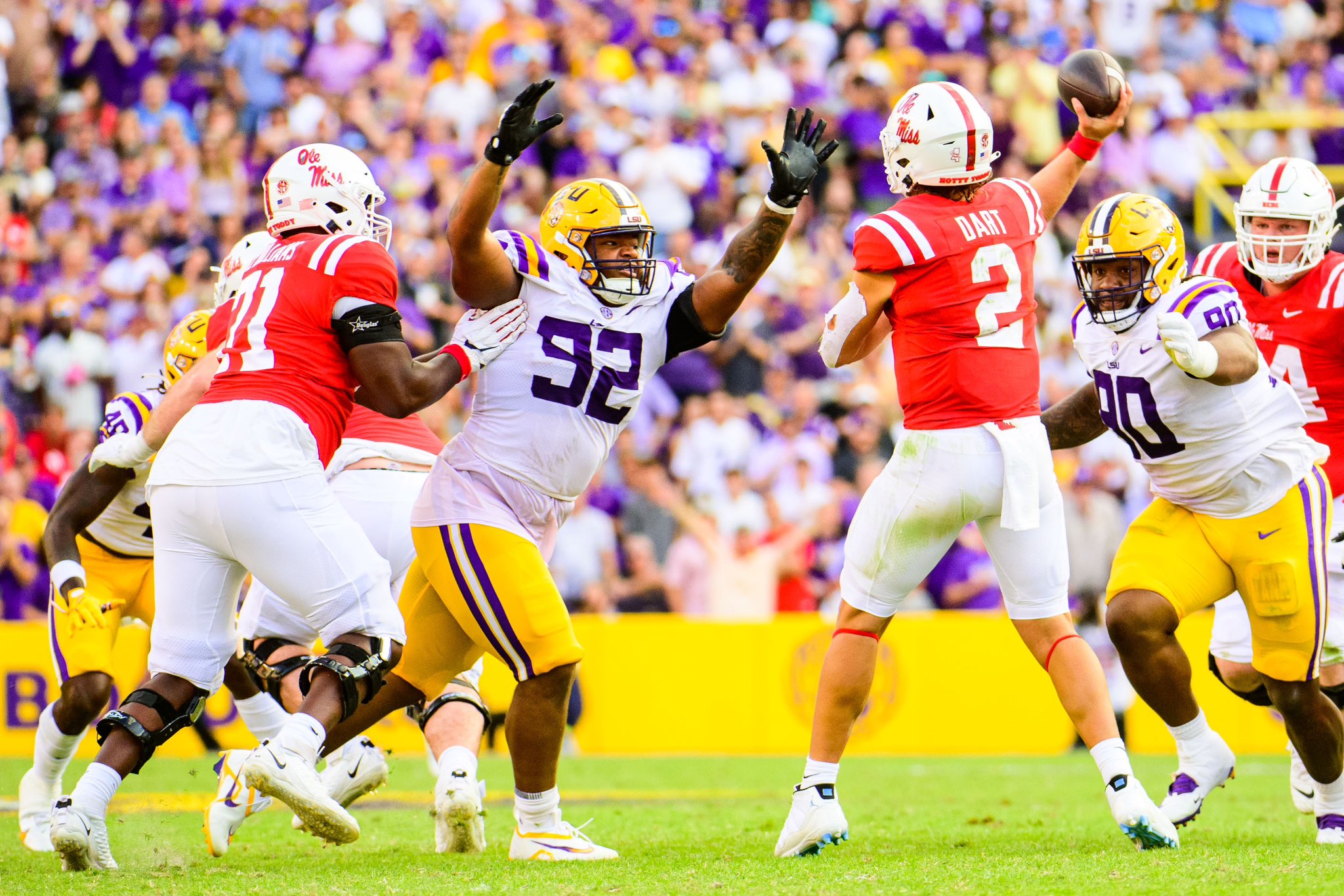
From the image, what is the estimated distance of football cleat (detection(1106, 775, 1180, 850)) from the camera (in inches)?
197

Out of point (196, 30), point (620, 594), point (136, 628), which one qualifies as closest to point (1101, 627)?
point (620, 594)

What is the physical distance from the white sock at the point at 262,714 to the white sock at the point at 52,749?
62 cm

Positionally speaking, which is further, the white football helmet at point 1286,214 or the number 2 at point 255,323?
the white football helmet at point 1286,214

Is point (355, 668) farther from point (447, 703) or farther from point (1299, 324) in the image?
point (1299, 324)

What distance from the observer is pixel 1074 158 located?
576 centimetres

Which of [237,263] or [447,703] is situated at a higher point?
[237,263]

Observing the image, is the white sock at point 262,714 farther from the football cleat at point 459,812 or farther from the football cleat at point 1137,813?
the football cleat at point 1137,813

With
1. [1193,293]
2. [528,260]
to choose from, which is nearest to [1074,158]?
[1193,293]

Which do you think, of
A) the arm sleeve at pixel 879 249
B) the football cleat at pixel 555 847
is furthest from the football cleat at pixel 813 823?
the arm sleeve at pixel 879 249

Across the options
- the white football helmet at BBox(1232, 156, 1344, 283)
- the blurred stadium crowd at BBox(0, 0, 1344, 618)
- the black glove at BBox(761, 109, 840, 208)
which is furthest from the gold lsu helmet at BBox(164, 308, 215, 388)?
the blurred stadium crowd at BBox(0, 0, 1344, 618)

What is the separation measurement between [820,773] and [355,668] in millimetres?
1564

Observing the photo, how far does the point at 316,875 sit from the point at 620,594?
673 cm

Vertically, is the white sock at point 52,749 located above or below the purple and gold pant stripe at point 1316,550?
below

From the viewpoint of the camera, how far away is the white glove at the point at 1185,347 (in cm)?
507
